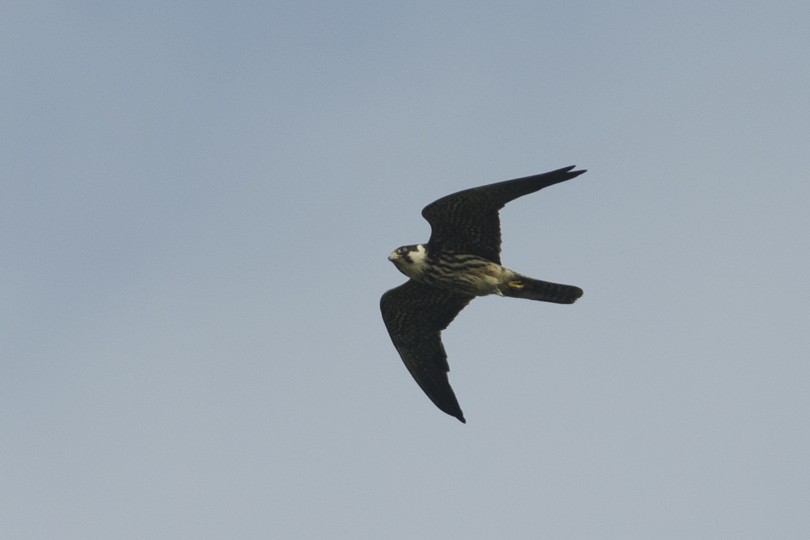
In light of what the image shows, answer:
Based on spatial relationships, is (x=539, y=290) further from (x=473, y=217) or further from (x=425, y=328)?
(x=425, y=328)

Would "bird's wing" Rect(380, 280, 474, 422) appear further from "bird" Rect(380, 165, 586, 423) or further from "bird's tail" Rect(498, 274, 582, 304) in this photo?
"bird's tail" Rect(498, 274, 582, 304)

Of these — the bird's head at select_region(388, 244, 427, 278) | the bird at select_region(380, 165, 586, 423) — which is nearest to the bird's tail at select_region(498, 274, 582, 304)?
the bird at select_region(380, 165, 586, 423)

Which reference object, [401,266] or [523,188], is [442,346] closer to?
[401,266]

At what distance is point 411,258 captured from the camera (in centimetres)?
1590

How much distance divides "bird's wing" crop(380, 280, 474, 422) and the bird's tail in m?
1.11

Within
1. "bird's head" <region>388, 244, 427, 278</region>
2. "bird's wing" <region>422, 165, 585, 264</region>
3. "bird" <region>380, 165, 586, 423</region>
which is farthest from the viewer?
"bird's head" <region>388, 244, 427, 278</region>

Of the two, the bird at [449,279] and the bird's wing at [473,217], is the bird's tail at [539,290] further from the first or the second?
the bird's wing at [473,217]

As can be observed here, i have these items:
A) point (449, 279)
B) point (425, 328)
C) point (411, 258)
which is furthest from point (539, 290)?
point (425, 328)

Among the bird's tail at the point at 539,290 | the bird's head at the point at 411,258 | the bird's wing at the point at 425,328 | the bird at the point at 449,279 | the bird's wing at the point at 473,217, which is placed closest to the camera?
the bird's wing at the point at 473,217

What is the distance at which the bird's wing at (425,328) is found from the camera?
55.5 ft

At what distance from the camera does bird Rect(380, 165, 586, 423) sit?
15.3 meters

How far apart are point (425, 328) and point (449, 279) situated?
136 cm

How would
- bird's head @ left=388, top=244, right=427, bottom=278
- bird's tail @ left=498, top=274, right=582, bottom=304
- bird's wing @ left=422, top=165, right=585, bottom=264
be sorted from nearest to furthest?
bird's wing @ left=422, top=165, right=585, bottom=264, bird's tail @ left=498, top=274, right=582, bottom=304, bird's head @ left=388, top=244, right=427, bottom=278

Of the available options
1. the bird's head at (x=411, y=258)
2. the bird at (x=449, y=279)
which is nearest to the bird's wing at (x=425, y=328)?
the bird at (x=449, y=279)
